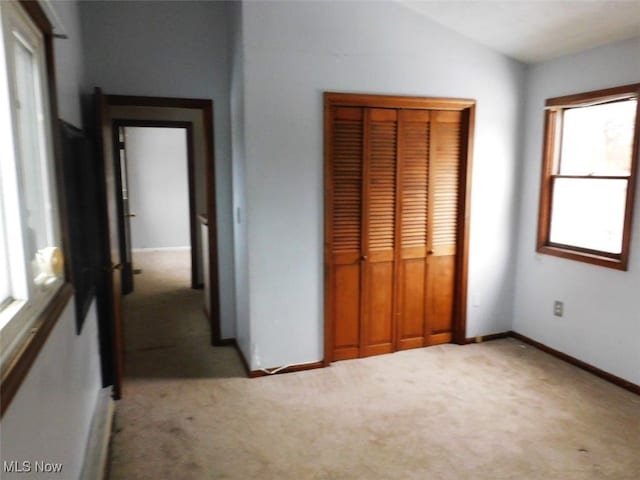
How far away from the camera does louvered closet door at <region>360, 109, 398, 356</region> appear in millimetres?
3424

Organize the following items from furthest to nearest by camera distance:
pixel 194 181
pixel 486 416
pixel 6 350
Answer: pixel 194 181 → pixel 486 416 → pixel 6 350

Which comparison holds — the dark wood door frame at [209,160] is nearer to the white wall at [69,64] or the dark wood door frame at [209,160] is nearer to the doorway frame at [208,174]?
the doorway frame at [208,174]

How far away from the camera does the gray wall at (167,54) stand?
3.29 m

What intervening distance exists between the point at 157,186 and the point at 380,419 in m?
6.73

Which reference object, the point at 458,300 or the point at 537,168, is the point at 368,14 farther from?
the point at 458,300

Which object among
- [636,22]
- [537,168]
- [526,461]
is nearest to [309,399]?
[526,461]

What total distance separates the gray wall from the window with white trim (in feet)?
5.42

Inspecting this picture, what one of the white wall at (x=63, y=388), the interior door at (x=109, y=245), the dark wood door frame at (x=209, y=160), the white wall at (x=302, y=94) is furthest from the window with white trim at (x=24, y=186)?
the dark wood door frame at (x=209, y=160)

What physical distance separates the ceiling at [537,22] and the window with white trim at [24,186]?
100 inches

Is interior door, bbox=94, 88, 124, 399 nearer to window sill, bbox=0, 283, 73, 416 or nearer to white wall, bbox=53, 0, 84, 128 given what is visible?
white wall, bbox=53, 0, 84, 128

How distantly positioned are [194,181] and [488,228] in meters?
3.48

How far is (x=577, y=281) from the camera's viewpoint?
343cm

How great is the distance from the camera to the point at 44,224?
5.96 feet

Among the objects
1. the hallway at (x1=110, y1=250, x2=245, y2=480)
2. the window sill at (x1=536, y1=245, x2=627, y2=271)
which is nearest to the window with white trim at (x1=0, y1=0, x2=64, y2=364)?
the hallway at (x1=110, y1=250, x2=245, y2=480)
